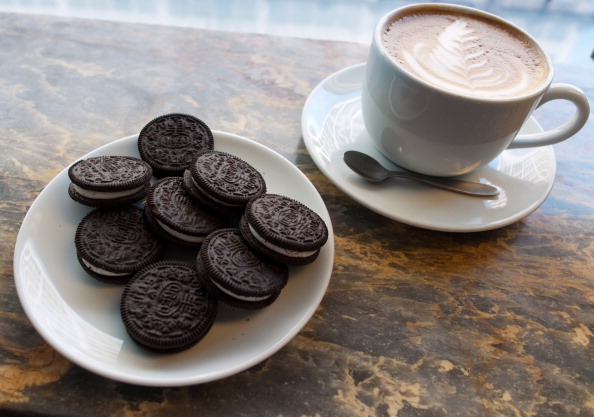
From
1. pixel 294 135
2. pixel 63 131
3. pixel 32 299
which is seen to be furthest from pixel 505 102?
pixel 63 131

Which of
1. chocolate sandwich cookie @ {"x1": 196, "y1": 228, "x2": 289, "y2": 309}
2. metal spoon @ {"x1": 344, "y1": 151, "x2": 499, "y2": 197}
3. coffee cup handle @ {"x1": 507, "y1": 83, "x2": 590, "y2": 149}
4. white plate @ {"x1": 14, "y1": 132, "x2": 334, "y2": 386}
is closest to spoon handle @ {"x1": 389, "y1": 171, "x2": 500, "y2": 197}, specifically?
metal spoon @ {"x1": 344, "y1": 151, "x2": 499, "y2": 197}

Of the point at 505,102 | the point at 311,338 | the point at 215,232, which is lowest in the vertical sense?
the point at 311,338

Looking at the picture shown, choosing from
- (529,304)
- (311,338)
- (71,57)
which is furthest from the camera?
(71,57)

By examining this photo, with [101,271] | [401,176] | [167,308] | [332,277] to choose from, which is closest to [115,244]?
[101,271]

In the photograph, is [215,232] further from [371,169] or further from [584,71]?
[584,71]

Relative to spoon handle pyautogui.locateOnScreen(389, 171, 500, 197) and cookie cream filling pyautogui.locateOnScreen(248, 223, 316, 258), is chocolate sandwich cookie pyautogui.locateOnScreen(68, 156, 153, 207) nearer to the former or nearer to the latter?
cookie cream filling pyautogui.locateOnScreen(248, 223, 316, 258)

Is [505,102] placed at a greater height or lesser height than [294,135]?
greater
